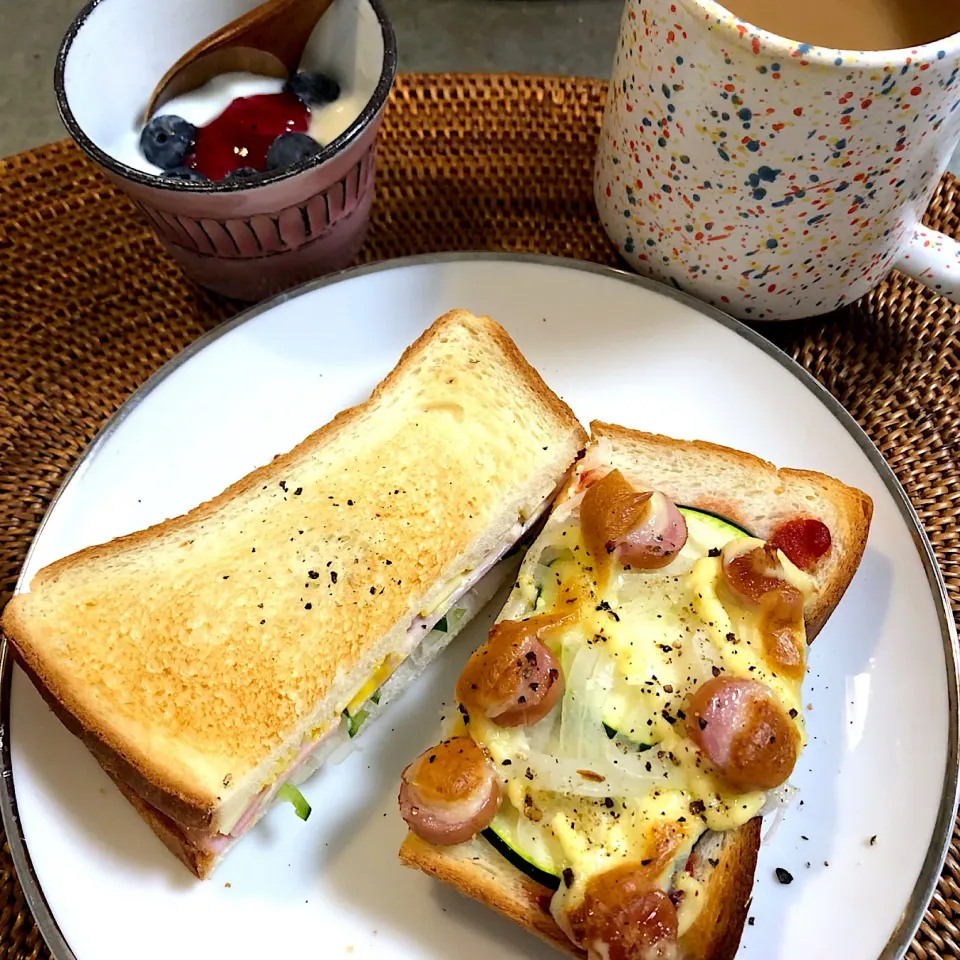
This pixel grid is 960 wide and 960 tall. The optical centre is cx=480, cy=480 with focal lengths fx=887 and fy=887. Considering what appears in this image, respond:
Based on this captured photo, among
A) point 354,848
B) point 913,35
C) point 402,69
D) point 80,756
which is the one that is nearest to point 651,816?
point 354,848

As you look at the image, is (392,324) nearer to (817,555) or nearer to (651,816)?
(817,555)

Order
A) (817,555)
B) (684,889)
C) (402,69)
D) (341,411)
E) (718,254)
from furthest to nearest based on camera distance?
(402,69), (341,411), (718,254), (817,555), (684,889)

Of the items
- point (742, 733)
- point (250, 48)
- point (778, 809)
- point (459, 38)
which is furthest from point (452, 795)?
point (459, 38)

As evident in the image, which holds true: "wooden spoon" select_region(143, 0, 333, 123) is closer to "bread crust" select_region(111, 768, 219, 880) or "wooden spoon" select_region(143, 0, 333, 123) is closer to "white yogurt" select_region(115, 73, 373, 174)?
"white yogurt" select_region(115, 73, 373, 174)

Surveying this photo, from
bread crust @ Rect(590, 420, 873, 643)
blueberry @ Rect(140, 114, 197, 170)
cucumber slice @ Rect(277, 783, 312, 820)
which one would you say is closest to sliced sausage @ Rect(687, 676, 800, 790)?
bread crust @ Rect(590, 420, 873, 643)

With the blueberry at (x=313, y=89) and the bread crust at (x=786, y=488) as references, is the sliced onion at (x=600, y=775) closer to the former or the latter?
the bread crust at (x=786, y=488)

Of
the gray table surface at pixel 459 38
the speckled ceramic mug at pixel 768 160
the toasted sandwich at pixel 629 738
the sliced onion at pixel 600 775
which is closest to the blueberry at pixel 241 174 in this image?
the speckled ceramic mug at pixel 768 160
